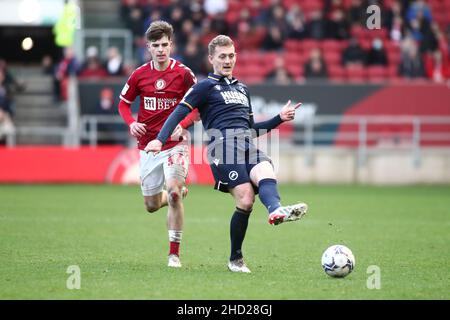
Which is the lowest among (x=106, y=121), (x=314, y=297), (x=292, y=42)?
(x=314, y=297)

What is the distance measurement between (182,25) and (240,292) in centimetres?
1824

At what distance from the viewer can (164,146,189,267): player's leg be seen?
31.3ft

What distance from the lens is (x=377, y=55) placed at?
82.3ft

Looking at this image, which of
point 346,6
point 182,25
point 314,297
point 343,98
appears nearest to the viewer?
point 314,297

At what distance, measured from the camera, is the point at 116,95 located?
901 inches

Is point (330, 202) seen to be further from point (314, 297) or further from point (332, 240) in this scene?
point (314, 297)

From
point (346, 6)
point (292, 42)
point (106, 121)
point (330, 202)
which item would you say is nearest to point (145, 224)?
point (330, 202)

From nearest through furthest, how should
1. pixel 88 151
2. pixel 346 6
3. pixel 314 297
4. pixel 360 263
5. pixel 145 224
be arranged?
pixel 314 297 → pixel 360 263 → pixel 145 224 → pixel 88 151 → pixel 346 6

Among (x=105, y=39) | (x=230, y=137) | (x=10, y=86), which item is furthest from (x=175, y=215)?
(x=105, y=39)

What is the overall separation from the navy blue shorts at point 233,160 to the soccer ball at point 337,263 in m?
0.98

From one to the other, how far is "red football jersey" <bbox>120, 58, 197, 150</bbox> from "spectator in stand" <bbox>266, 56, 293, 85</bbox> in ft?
43.7

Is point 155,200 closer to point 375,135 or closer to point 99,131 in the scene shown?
point 99,131

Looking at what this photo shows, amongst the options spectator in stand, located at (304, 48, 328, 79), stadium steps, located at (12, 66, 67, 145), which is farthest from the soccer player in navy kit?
stadium steps, located at (12, 66, 67, 145)

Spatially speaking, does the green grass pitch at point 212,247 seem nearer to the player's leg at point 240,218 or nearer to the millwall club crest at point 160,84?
the player's leg at point 240,218
